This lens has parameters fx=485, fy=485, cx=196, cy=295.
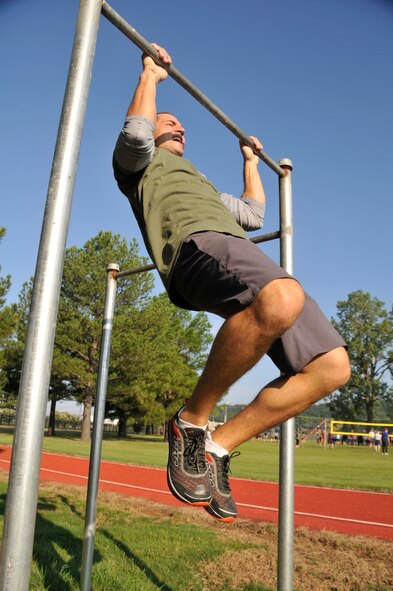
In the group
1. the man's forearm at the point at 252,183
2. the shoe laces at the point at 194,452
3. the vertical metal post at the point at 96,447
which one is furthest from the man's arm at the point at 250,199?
the vertical metal post at the point at 96,447

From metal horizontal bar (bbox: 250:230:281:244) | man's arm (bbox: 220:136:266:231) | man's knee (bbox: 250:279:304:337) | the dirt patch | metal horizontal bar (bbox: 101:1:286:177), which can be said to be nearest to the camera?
man's knee (bbox: 250:279:304:337)

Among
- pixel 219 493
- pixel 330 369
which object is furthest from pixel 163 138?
pixel 219 493

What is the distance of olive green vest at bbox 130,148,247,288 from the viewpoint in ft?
5.80

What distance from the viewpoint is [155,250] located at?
182 cm

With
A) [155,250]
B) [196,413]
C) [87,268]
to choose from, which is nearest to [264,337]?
[196,413]

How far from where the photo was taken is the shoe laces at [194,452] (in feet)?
5.86

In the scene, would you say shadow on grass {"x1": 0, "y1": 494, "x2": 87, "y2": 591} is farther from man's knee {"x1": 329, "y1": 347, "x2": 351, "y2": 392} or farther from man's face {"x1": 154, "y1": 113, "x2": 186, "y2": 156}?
man's face {"x1": 154, "y1": 113, "x2": 186, "y2": 156}

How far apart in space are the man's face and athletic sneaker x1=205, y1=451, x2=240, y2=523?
1418 mm

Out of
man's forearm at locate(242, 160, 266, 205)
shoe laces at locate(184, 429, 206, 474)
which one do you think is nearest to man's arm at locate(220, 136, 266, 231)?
man's forearm at locate(242, 160, 266, 205)

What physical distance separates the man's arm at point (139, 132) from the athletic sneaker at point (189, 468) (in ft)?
3.46

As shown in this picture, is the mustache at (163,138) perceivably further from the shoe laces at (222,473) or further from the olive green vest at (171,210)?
the shoe laces at (222,473)

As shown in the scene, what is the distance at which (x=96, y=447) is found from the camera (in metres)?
3.72

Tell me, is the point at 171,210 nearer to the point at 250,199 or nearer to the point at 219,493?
the point at 219,493

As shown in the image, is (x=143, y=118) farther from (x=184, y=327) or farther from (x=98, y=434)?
(x=184, y=327)
